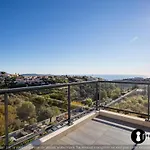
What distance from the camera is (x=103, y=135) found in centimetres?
265

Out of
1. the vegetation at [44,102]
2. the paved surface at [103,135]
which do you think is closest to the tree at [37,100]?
the vegetation at [44,102]

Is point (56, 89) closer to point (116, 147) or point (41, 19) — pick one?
point (116, 147)

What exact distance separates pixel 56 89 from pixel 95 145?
43.4 inches

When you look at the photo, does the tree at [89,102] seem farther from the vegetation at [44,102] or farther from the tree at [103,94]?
the tree at [103,94]

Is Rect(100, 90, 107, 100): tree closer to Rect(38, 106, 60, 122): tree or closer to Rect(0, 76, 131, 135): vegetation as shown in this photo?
Rect(0, 76, 131, 135): vegetation

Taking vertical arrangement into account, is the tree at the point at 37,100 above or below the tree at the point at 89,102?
above

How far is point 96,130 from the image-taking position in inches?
112

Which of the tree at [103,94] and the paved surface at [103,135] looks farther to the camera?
the tree at [103,94]

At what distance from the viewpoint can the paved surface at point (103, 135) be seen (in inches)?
93.4

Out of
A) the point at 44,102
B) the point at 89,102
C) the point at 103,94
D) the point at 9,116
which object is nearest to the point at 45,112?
the point at 44,102

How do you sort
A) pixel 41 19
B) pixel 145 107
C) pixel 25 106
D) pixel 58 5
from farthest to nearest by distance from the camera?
pixel 41 19
pixel 58 5
pixel 145 107
pixel 25 106

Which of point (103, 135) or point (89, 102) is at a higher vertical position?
point (89, 102)

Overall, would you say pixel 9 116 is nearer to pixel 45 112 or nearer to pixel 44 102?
pixel 45 112

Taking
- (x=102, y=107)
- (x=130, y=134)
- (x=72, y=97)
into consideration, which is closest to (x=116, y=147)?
(x=130, y=134)
